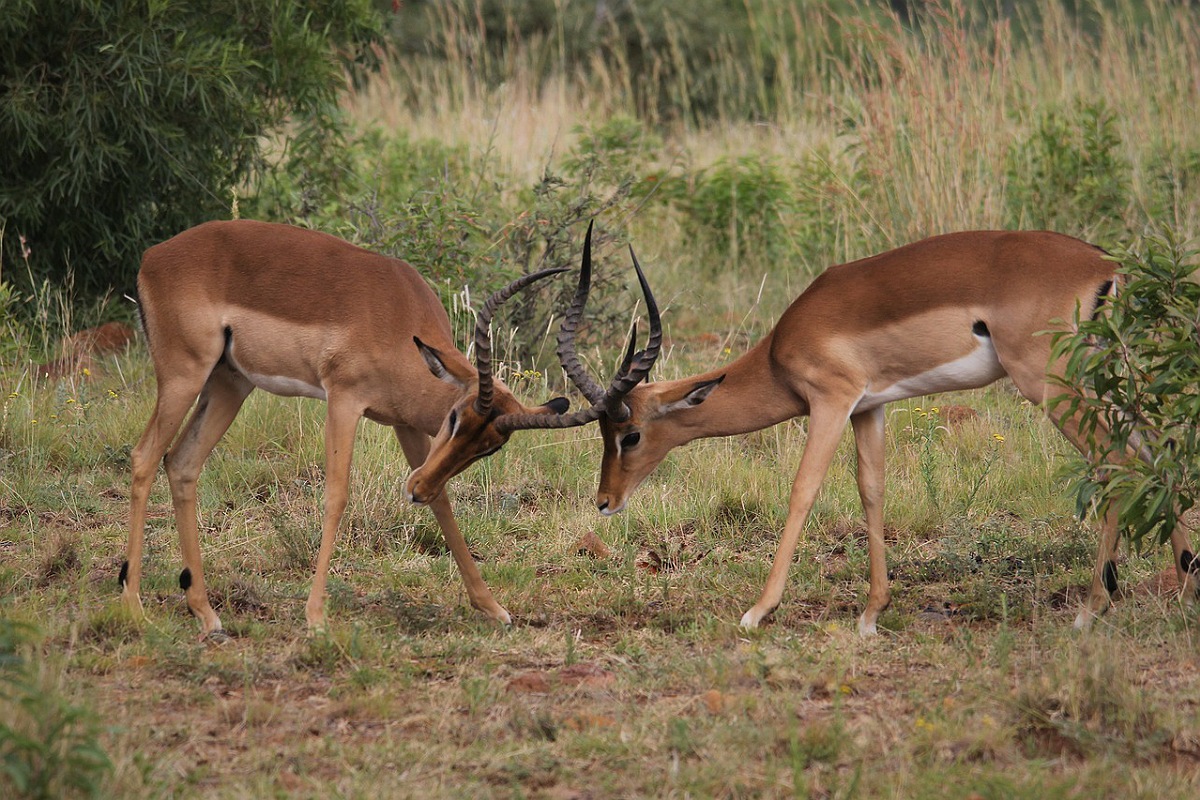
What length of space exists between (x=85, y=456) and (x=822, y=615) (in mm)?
3952

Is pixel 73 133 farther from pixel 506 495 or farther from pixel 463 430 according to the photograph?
pixel 463 430

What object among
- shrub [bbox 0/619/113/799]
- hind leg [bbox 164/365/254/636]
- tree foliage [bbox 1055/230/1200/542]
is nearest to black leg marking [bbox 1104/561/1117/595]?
tree foliage [bbox 1055/230/1200/542]

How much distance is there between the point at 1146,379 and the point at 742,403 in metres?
1.58

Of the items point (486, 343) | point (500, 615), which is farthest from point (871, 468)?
point (486, 343)

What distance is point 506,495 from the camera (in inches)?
273

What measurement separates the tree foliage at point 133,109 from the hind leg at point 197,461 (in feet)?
11.2

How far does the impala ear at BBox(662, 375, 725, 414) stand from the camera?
18.3 feet

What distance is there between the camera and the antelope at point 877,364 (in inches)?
202

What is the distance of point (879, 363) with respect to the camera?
17.5ft

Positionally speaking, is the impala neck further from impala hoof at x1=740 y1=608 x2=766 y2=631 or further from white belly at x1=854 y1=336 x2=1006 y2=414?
impala hoof at x1=740 y1=608 x2=766 y2=631

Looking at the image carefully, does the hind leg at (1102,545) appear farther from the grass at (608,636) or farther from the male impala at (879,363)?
the grass at (608,636)

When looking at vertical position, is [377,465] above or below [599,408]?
below

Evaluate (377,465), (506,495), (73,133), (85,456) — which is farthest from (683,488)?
(73,133)

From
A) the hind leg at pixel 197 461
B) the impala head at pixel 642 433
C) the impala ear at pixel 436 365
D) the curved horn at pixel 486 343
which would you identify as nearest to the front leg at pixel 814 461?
the impala head at pixel 642 433
